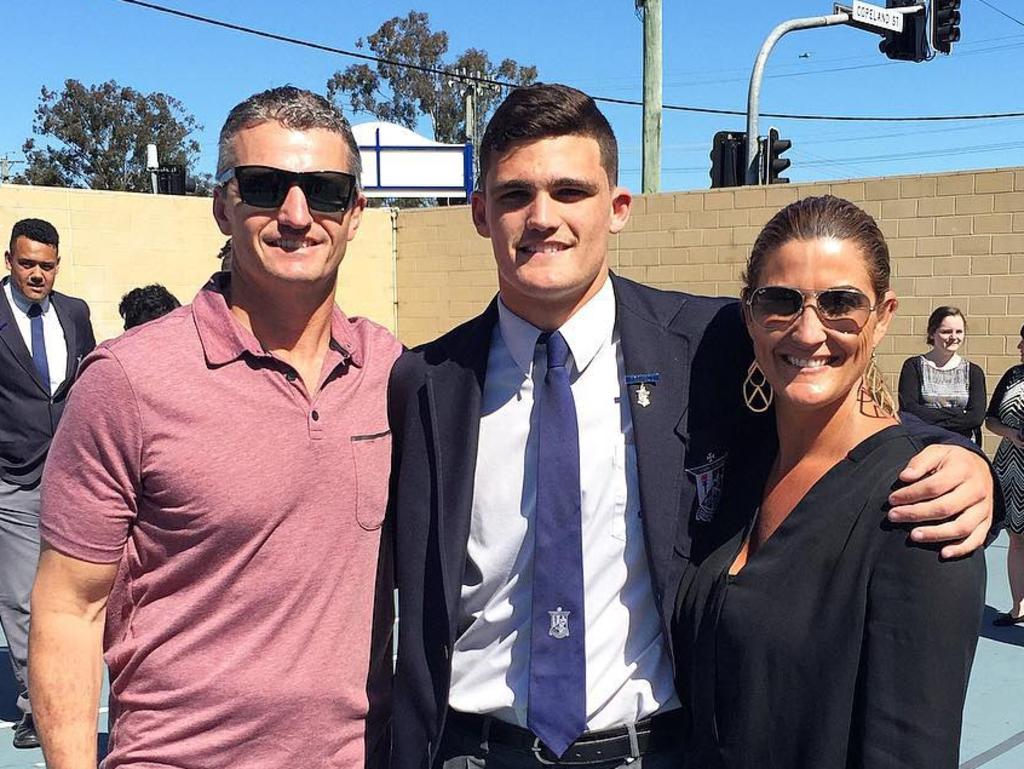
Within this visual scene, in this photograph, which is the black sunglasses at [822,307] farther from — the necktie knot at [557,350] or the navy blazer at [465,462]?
the necktie knot at [557,350]

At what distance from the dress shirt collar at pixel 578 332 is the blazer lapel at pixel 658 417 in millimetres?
40

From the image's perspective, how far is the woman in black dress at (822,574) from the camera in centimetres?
176

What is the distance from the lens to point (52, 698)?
6.61 feet

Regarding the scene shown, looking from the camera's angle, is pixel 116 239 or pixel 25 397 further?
pixel 116 239

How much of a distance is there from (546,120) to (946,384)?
21.0 feet

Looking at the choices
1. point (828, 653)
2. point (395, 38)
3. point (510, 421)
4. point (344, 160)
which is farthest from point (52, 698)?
point (395, 38)

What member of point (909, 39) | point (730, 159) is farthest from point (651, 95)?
point (909, 39)

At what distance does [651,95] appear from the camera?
14.7 m

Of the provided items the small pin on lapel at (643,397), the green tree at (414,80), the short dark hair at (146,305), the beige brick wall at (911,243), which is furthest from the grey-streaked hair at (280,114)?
the green tree at (414,80)

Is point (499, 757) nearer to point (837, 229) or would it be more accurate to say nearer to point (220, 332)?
point (220, 332)

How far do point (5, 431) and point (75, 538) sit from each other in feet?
12.1

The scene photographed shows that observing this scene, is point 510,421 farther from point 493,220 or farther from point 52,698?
point 52,698

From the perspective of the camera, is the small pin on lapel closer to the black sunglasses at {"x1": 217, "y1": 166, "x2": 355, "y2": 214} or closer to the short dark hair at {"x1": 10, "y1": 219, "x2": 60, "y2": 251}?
the black sunglasses at {"x1": 217, "y1": 166, "x2": 355, "y2": 214}

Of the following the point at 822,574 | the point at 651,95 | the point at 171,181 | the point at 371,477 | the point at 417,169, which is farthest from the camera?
the point at 417,169
